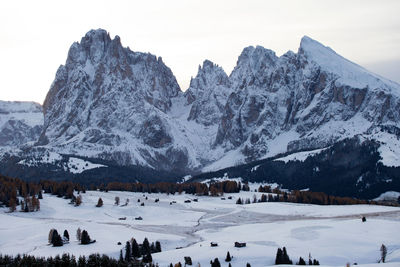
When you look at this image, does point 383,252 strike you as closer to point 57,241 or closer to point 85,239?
point 85,239

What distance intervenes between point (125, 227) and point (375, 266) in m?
99.8

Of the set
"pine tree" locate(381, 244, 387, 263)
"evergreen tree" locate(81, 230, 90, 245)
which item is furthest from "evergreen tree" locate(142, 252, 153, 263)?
"pine tree" locate(381, 244, 387, 263)

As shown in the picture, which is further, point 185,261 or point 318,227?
point 318,227

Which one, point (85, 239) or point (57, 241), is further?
point (85, 239)

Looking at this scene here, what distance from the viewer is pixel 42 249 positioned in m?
155

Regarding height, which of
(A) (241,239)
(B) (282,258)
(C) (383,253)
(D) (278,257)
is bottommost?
(B) (282,258)

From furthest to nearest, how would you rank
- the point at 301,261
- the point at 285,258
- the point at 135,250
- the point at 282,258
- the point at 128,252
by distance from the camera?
the point at 135,250
the point at 128,252
the point at 282,258
the point at 285,258
the point at 301,261

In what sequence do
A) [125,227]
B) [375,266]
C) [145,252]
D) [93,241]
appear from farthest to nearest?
1. [125,227]
2. [93,241]
3. [145,252]
4. [375,266]

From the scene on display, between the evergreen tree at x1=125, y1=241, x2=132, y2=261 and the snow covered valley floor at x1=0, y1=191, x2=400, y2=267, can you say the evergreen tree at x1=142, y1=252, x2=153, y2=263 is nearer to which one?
the snow covered valley floor at x1=0, y1=191, x2=400, y2=267

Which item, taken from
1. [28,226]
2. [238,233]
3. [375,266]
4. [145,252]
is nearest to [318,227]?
[238,233]

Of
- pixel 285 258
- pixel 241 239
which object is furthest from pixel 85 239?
pixel 285 258

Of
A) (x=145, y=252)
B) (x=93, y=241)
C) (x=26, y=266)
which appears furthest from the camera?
(x=93, y=241)

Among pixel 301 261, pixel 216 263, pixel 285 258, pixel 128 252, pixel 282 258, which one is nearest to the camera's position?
pixel 216 263

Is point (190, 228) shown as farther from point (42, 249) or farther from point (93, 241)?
point (42, 249)
